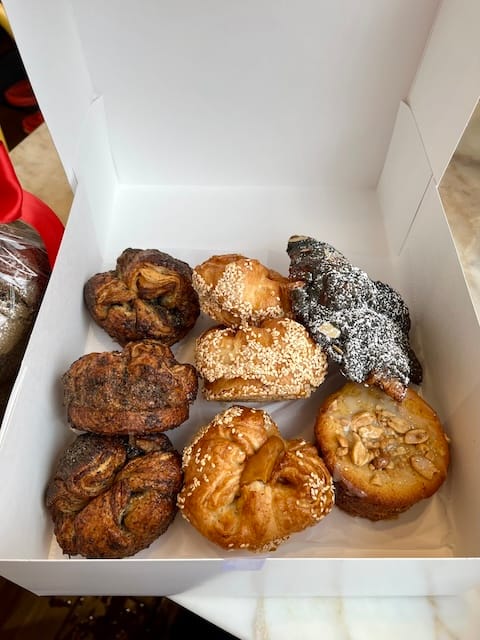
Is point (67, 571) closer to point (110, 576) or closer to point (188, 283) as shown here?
point (110, 576)

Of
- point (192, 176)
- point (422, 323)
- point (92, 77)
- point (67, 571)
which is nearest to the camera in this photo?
point (67, 571)

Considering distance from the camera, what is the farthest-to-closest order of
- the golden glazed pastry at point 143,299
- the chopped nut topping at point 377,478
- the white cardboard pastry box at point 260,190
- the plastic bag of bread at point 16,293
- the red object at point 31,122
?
the red object at point 31,122, the golden glazed pastry at point 143,299, the plastic bag of bread at point 16,293, the chopped nut topping at point 377,478, the white cardboard pastry box at point 260,190

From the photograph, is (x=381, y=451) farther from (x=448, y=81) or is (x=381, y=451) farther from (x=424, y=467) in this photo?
(x=448, y=81)

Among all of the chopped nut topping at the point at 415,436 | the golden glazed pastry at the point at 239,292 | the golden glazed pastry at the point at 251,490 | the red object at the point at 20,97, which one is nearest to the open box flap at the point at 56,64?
the golden glazed pastry at the point at 239,292

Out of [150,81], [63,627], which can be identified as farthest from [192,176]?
[63,627]

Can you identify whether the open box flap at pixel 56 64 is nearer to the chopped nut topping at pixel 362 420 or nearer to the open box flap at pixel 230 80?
the open box flap at pixel 230 80

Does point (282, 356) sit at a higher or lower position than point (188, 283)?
lower
